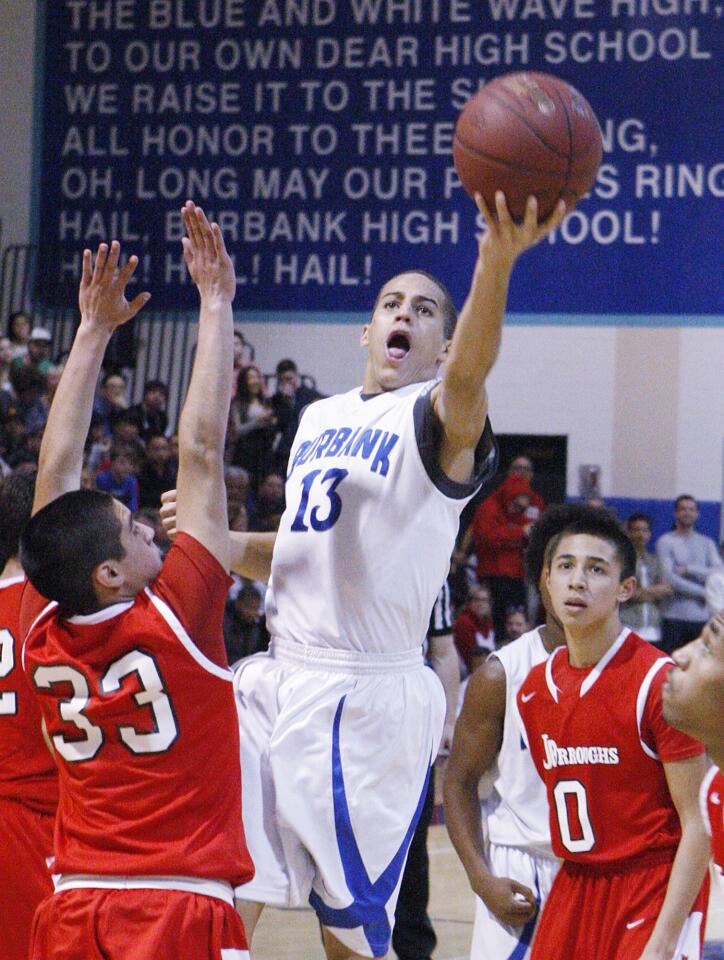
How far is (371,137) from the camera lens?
38.0 feet

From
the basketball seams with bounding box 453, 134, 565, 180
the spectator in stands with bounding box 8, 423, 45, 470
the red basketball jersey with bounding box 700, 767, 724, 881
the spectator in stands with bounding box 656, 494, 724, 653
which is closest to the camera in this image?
the red basketball jersey with bounding box 700, 767, 724, 881

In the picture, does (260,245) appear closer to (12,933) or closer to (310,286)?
(310,286)

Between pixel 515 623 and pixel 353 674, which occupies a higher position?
pixel 353 674

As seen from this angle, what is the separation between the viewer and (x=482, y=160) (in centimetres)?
345

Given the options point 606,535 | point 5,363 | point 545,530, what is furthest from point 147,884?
point 5,363

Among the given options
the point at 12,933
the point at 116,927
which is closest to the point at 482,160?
the point at 116,927

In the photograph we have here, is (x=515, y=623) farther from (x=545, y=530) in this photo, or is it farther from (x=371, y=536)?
(x=371, y=536)

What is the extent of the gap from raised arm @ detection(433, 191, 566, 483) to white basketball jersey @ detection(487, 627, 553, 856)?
77 centimetres

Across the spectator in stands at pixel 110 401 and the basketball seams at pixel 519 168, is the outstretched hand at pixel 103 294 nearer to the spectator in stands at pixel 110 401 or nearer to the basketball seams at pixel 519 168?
the basketball seams at pixel 519 168

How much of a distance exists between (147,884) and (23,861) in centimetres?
110

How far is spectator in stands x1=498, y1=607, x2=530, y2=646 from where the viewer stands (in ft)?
38.9

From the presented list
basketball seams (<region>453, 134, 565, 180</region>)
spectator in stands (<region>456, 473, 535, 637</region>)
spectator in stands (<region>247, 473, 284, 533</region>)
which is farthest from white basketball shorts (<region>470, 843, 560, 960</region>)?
spectator in stands (<region>456, 473, 535, 637</region>)

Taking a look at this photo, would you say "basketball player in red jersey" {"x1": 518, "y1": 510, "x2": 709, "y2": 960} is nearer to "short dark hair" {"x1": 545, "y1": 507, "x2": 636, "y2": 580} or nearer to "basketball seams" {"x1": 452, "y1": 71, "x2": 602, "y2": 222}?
"short dark hair" {"x1": 545, "y1": 507, "x2": 636, "y2": 580}

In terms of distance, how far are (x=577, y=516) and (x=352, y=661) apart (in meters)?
0.86
